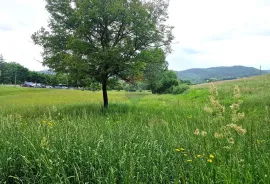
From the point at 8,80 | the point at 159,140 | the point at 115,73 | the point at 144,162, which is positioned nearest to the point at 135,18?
the point at 115,73

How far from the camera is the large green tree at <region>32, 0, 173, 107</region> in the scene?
14.7 m

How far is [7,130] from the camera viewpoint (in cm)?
491

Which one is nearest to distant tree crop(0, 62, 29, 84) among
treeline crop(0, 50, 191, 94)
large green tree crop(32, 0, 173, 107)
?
treeline crop(0, 50, 191, 94)

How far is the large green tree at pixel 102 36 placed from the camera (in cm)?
1474

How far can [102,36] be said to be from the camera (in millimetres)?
16469

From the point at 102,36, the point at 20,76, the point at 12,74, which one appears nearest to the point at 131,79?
the point at 102,36

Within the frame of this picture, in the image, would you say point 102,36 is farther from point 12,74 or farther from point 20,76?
point 20,76

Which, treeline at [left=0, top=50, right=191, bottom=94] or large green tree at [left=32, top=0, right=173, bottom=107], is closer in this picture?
large green tree at [left=32, top=0, right=173, bottom=107]

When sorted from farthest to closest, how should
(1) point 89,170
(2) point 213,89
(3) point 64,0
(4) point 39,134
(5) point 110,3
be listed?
(3) point 64,0 → (5) point 110,3 → (4) point 39,134 → (2) point 213,89 → (1) point 89,170

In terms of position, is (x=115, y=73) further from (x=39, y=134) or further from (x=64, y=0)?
(x=39, y=134)

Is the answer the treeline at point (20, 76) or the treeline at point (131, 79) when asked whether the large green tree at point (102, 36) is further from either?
the treeline at point (20, 76)

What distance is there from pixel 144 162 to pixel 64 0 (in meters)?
16.2

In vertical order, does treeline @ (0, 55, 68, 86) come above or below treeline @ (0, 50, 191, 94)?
above

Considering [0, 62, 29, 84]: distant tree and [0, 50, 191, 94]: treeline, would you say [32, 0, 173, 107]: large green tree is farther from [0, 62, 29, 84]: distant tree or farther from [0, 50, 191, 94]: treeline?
[0, 62, 29, 84]: distant tree
